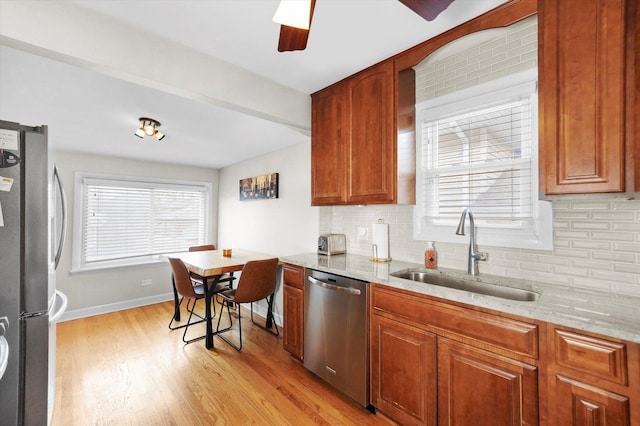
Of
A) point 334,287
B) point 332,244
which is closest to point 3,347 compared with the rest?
point 334,287

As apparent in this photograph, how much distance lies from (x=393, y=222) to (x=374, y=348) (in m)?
1.01

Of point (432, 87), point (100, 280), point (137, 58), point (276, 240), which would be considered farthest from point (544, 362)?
point (100, 280)

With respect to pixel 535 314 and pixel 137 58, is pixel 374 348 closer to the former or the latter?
pixel 535 314

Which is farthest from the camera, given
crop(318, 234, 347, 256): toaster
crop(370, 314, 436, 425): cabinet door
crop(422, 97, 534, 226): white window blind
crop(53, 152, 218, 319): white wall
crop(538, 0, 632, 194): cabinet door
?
crop(53, 152, 218, 319): white wall

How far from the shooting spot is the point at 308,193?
10.4 feet

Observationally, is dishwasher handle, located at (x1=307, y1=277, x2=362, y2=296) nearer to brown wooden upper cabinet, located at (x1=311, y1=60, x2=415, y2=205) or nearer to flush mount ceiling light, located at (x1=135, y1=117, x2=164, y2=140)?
brown wooden upper cabinet, located at (x1=311, y1=60, x2=415, y2=205)

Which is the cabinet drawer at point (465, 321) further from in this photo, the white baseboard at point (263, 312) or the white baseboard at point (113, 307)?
the white baseboard at point (113, 307)

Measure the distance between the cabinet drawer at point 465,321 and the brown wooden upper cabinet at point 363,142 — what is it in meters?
0.74

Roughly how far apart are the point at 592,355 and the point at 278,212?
10.2 ft

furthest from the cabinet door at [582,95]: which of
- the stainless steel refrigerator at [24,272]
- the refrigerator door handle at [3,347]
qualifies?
Answer: the stainless steel refrigerator at [24,272]

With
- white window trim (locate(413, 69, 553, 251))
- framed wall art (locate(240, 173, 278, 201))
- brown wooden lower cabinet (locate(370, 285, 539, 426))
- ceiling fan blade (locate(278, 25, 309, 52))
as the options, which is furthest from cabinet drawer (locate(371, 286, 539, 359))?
framed wall art (locate(240, 173, 278, 201))

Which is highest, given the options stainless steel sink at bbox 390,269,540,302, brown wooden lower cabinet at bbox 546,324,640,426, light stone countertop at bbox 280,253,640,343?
light stone countertop at bbox 280,253,640,343

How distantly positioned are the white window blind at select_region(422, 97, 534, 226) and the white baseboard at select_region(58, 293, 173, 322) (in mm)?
4216

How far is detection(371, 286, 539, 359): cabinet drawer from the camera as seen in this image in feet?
3.91
